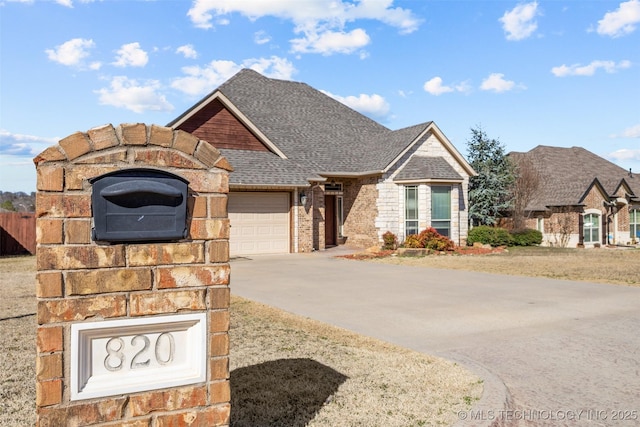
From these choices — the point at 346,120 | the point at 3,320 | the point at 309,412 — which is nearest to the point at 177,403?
the point at 309,412

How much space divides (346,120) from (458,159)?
697cm

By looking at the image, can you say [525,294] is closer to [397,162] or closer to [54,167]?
[54,167]

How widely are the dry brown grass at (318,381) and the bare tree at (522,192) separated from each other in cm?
2434

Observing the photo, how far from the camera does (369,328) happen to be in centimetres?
784

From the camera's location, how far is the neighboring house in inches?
846

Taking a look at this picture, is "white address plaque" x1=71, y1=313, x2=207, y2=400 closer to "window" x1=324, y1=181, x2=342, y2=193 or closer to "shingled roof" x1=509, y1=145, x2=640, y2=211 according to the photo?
"window" x1=324, y1=181, x2=342, y2=193

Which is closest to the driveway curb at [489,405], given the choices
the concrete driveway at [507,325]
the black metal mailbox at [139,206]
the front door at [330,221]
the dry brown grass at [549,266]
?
the concrete driveway at [507,325]

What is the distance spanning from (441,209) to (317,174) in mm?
6029

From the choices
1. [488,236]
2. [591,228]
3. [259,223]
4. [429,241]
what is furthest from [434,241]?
[591,228]

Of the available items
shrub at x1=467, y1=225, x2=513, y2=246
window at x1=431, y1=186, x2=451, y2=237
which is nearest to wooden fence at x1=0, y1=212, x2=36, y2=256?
window at x1=431, y1=186, x2=451, y2=237

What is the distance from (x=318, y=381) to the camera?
16.9 feet

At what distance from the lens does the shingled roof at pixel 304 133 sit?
22141mm

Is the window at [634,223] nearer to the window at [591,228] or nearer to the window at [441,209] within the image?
the window at [591,228]

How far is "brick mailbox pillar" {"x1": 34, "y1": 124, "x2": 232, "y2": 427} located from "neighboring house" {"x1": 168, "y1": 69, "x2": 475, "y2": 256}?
16.9 meters
